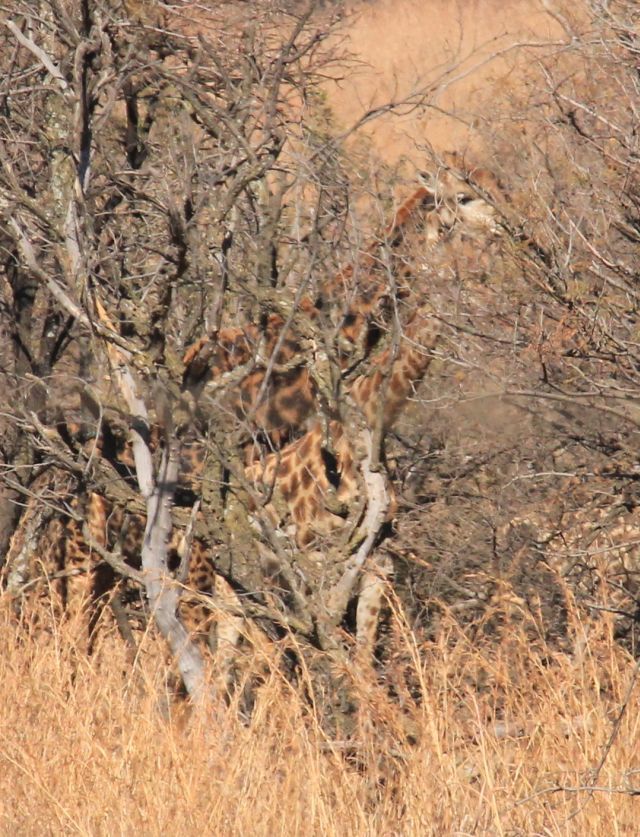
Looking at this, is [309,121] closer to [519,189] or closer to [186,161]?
[519,189]

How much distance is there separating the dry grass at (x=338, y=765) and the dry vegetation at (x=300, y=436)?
2 centimetres

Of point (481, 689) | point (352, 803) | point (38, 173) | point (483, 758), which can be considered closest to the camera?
point (483, 758)

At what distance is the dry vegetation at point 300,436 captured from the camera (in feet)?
14.6

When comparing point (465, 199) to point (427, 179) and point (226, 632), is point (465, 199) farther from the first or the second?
point (226, 632)

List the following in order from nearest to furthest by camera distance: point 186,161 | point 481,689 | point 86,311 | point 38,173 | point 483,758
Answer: point 483,758, point 186,161, point 86,311, point 481,689, point 38,173

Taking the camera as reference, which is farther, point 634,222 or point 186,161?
point 634,222

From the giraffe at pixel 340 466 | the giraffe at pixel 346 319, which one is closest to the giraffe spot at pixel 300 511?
the giraffe at pixel 340 466

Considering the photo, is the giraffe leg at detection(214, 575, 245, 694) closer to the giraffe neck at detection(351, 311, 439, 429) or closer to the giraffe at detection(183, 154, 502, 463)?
the giraffe at detection(183, 154, 502, 463)

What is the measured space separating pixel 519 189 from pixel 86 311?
218 cm

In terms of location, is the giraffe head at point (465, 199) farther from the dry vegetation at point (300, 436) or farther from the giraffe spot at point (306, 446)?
the giraffe spot at point (306, 446)

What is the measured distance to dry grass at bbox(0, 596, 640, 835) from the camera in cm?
414

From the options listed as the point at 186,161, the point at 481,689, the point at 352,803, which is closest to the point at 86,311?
the point at 186,161

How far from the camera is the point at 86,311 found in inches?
203

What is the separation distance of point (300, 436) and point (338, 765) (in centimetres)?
335
